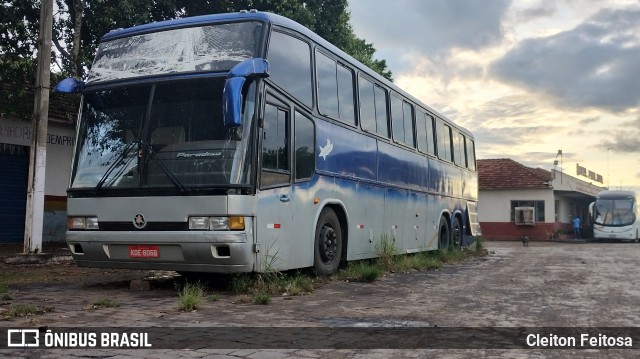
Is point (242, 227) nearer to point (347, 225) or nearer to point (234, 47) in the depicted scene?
point (234, 47)

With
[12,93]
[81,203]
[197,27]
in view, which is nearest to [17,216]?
[12,93]

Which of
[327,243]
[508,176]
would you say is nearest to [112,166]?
[327,243]

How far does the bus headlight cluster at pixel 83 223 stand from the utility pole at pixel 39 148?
464 cm

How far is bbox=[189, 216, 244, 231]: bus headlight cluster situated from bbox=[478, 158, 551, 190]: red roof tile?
3467 cm

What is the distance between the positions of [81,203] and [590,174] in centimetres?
5226

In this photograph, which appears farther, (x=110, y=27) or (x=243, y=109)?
(x=110, y=27)

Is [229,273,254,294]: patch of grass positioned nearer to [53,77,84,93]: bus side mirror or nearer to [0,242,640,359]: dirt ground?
[0,242,640,359]: dirt ground

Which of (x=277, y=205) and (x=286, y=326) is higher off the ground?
(x=277, y=205)

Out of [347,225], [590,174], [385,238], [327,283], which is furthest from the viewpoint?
[590,174]

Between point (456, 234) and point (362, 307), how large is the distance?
10908mm

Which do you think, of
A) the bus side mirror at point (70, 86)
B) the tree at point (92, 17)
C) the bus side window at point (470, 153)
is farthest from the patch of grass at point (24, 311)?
the bus side window at point (470, 153)

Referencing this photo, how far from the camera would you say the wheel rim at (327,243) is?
9.23 m

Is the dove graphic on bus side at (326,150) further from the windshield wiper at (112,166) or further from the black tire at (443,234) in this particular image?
the black tire at (443,234)

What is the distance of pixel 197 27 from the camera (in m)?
8.09
